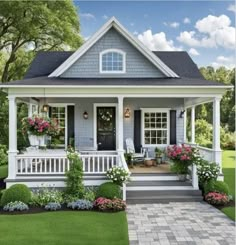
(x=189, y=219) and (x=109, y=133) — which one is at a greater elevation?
(x=109, y=133)

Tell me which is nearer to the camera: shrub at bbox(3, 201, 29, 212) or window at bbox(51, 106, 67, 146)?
shrub at bbox(3, 201, 29, 212)

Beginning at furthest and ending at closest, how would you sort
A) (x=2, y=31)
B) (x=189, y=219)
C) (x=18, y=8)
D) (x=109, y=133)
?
1. (x=2, y=31)
2. (x=18, y=8)
3. (x=109, y=133)
4. (x=189, y=219)

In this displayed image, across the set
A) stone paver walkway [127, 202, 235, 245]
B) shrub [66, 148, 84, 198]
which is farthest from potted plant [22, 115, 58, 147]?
stone paver walkway [127, 202, 235, 245]

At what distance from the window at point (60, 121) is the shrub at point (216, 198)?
691cm

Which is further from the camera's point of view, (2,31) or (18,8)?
(2,31)

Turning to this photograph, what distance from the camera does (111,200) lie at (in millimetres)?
8938

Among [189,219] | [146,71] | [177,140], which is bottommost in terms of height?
[189,219]

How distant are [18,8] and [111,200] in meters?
22.6

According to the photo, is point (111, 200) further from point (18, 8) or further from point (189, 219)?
point (18, 8)

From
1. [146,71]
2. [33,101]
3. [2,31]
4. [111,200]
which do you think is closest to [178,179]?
[111,200]

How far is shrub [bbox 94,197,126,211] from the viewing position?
28.5 ft

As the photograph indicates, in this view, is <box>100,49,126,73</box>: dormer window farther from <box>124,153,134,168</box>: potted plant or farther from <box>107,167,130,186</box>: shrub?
<box>107,167,130,186</box>: shrub

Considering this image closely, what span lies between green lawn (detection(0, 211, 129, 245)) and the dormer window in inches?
258

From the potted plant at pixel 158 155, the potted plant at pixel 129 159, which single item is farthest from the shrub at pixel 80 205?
the potted plant at pixel 158 155
